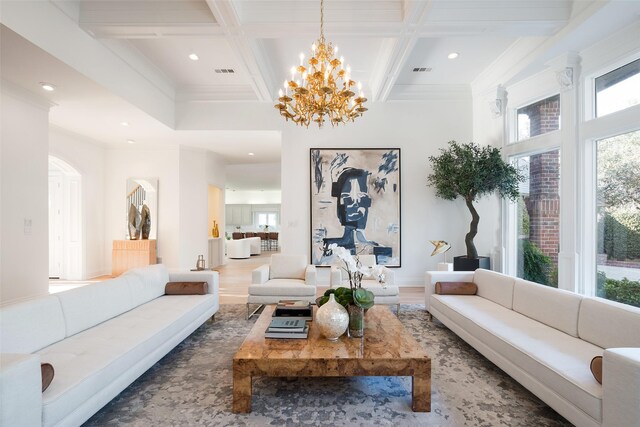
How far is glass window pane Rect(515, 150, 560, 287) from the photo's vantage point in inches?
173

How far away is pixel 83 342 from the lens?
88.2 inches

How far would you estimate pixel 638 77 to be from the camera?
337 centimetres

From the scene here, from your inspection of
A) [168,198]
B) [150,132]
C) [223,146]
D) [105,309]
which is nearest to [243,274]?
[168,198]

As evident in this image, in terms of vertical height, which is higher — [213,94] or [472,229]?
[213,94]

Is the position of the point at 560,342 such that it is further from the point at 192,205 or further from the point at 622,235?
the point at 192,205

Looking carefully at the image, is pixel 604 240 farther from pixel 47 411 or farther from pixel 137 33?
pixel 137 33

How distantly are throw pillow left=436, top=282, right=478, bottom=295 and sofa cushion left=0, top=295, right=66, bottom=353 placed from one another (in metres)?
3.72

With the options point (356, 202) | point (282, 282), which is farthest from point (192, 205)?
point (282, 282)

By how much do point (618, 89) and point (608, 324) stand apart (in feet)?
9.72

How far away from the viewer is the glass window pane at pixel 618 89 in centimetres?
341

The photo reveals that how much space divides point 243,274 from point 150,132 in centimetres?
362

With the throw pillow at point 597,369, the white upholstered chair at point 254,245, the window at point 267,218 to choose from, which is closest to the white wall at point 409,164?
the throw pillow at point 597,369

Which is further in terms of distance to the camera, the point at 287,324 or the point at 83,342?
the point at 287,324

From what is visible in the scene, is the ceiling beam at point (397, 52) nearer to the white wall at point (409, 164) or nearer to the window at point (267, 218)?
the white wall at point (409, 164)
